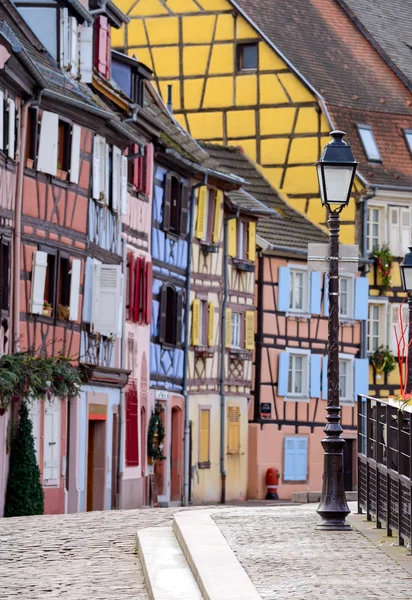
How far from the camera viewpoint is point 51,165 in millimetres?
27328

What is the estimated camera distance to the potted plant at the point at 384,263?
49.9 m

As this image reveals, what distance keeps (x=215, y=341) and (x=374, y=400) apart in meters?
27.1

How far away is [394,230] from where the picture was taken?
50688 millimetres

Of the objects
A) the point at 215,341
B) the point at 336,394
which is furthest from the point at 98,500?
the point at 336,394

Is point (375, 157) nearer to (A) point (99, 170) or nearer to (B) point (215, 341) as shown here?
(B) point (215, 341)

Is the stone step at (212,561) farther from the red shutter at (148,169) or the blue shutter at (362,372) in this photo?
the blue shutter at (362,372)

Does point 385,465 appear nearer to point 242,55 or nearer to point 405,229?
point 242,55

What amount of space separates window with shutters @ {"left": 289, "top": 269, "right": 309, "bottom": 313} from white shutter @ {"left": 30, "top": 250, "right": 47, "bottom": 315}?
20.6 metres

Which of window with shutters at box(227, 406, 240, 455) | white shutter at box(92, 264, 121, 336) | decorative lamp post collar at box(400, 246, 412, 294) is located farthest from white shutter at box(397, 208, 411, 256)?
decorative lamp post collar at box(400, 246, 412, 294)

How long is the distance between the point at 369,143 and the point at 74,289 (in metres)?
24.2

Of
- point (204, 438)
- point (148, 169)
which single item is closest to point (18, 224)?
point (148, 169)

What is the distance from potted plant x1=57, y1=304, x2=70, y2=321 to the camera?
1104 inches

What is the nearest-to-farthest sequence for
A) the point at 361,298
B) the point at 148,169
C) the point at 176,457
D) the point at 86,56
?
the point at 86,56 < the point at 148,169 < the point at 176,457 < the point at 361,298

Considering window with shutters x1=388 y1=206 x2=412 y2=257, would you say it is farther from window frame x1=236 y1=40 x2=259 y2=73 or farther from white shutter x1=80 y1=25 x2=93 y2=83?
white shutter x1=80 y1=25 x2=93 y2=83
